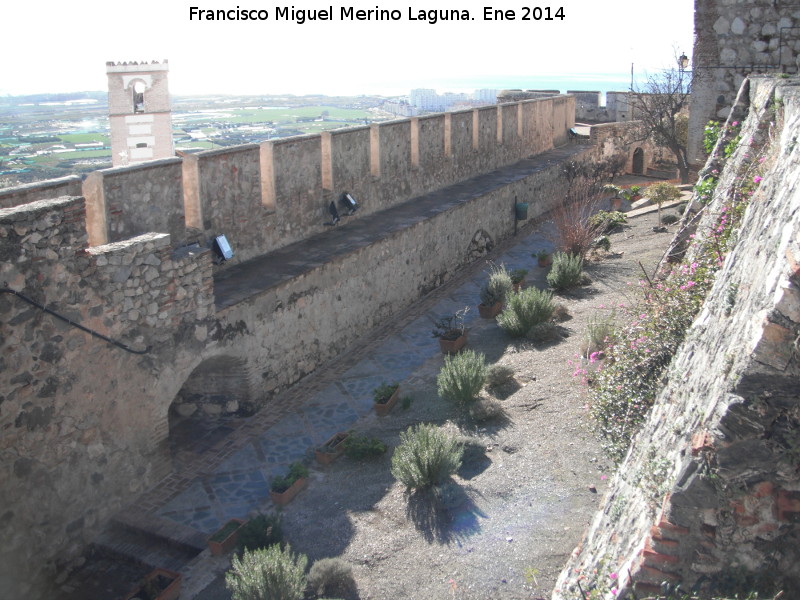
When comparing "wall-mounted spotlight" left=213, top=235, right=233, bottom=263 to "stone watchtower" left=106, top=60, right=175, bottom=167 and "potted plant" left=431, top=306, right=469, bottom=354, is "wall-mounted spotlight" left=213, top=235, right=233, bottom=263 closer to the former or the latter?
"potted plant" left=431, top=306, right=469, bottom=354

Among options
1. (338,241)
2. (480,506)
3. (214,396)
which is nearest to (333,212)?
(338,241)

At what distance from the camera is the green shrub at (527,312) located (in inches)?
435

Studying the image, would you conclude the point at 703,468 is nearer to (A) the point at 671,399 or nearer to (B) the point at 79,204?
(A) the point at 671,399

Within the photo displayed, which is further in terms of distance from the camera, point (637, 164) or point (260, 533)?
point (637, 164)

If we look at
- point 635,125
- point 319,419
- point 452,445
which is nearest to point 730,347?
point 452,445

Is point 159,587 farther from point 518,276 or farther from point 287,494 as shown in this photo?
point 518,276

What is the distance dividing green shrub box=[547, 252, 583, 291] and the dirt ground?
2965 millimetres

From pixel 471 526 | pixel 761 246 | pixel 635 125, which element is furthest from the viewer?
pixel 635 125

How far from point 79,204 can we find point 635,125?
20.3 meters

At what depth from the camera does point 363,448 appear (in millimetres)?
8641

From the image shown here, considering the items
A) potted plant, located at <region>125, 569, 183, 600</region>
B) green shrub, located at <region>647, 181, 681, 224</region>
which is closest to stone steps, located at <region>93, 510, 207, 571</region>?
potted plant, located at <region>125, 569, 183, 600</region>

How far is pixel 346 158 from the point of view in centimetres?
1359

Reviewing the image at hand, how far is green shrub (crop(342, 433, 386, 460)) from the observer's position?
8.64 m

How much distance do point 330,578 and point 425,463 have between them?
1.51 m
